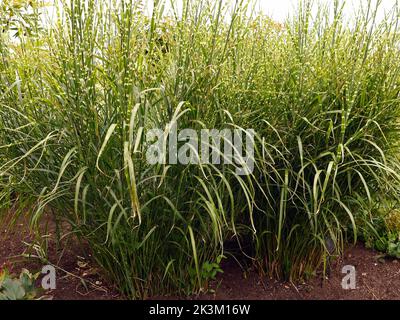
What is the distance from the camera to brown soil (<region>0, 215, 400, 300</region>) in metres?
2.63

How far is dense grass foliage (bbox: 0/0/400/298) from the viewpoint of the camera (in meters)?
2.16

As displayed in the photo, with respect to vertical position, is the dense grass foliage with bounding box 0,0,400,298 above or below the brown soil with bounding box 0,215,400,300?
above

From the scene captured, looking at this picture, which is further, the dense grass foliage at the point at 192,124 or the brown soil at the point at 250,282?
the brown soil at the point at 250,282

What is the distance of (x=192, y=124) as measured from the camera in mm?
2254

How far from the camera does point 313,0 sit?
8.48ft

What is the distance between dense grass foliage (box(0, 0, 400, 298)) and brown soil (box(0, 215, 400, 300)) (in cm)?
11

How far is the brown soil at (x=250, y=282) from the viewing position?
2633mm

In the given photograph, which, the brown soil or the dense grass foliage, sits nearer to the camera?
the dense grass foliage

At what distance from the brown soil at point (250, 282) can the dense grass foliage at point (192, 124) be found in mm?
108

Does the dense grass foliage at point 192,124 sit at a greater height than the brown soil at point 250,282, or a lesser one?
greater

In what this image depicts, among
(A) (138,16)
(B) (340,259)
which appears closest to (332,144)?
(B) (340,259)

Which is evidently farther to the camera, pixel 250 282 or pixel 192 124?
pixel 250 282

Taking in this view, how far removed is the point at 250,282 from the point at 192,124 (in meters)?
1.06
